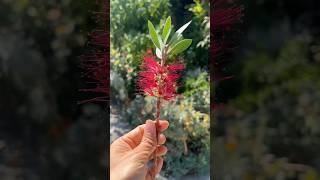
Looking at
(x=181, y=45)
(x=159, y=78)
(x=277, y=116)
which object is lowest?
(x=277, y=116)

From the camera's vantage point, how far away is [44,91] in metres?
1.17

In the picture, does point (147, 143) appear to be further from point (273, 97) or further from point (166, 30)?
point (273, 97)

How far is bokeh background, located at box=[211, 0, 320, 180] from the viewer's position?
3.78 feet

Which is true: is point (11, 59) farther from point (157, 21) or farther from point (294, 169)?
point (157, 21)

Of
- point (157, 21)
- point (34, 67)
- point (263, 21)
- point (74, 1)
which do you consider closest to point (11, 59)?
point (34, 67)

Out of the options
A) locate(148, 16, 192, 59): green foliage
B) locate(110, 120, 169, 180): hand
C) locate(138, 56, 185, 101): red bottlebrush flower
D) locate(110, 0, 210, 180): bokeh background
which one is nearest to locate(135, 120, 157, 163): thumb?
locate(110, 120, 169, 180): hand

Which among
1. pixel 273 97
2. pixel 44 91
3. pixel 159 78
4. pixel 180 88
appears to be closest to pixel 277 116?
pixel 273 97

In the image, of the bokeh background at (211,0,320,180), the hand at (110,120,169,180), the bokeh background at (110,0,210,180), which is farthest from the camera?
the bokeh background at (110,0,210,180)

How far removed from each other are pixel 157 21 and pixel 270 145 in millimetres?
1241

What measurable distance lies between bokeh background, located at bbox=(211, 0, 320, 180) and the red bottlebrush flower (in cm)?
36

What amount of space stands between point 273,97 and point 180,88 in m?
1.28

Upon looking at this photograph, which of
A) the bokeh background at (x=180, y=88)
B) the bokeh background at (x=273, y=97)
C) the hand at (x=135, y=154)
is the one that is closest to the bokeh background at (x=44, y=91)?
the hand at (x=135, y=154)

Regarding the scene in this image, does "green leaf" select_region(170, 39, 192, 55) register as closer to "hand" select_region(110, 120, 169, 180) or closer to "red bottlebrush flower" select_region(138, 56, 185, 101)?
"red bottlebrush flower" select_region(138, 56, 185, 101)

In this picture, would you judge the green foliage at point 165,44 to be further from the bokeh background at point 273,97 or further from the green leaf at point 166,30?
the bokeh background at point 273,97
